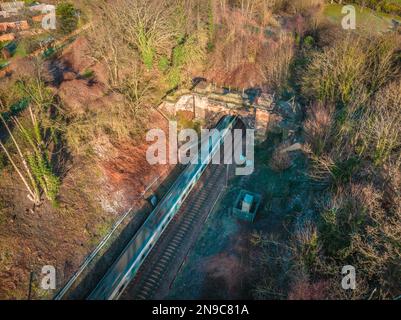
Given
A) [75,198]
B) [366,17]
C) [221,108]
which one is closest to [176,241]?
[75,198]

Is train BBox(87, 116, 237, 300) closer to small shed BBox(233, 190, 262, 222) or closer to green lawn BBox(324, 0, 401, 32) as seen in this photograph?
small shed BBox(233, 190, 262, 222)

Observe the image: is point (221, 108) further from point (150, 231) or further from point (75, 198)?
point (75, 198)

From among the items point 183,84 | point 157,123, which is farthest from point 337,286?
point 183,84

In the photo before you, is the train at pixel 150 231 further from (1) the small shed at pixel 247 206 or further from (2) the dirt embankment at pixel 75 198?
(1) the small shed at pixel 247 206

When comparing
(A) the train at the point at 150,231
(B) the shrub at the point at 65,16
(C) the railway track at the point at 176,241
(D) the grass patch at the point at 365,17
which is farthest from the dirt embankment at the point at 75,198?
(D) the grass patch at the point at 365,17

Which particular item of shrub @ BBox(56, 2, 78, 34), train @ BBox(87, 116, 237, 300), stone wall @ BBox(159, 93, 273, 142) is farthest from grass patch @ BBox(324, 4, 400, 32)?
shrub @ BBox(56, 2, 78, 34)

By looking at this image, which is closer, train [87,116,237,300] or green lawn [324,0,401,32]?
train [87,116,237,300]
